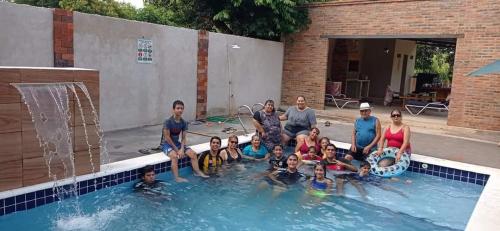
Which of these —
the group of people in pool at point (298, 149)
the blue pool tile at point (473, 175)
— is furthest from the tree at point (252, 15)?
the blue pool tile at point (473, 175)

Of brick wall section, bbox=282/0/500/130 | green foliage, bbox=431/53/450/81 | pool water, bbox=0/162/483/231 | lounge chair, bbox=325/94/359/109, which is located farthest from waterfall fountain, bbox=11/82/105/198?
green foliage, bbox=431/53/450/81

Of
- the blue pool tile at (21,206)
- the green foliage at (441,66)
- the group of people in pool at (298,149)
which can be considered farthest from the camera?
the green foliage at (441,66)

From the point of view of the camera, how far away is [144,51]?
9555 millimetres

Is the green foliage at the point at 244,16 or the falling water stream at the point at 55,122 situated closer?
the falling water stream at the point at 55,122

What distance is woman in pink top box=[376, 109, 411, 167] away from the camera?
6920 mm

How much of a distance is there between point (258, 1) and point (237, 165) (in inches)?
275

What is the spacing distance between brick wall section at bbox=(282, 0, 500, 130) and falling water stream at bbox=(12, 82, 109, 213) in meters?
9.93

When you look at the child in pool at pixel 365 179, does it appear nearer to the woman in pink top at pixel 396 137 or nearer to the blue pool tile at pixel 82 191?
the woman in pink top at pixel 396 137

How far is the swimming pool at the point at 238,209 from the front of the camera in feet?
15.3

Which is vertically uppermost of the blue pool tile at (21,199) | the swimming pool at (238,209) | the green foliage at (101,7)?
the green foliage at (101,7)

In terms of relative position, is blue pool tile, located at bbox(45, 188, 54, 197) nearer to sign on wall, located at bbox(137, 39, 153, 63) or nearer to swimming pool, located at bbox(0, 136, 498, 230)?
swimming pool, located at bbox(0, 136, 498, 230)

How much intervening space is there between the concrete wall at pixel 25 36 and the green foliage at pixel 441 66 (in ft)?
76.6

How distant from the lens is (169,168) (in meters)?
6.35

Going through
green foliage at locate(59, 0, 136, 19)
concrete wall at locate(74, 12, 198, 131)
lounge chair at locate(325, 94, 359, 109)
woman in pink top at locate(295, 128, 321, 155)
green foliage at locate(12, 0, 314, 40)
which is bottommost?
woman in pink top at locate(295, 128, 321, 155)
